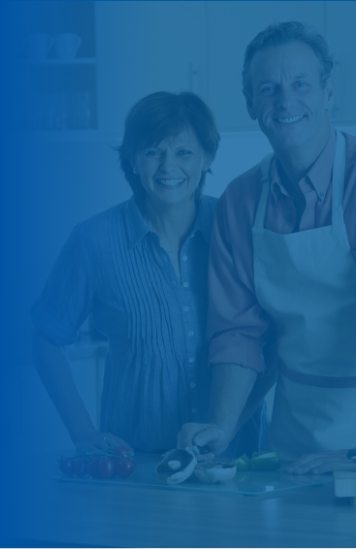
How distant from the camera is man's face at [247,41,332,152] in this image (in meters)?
1.39

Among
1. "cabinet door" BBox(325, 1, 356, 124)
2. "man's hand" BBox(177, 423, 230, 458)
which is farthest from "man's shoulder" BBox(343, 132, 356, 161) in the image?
"cabinet door" BBox(325, 1, 356, 124)

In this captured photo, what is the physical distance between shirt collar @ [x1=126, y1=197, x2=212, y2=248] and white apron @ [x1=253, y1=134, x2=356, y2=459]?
0.12 m

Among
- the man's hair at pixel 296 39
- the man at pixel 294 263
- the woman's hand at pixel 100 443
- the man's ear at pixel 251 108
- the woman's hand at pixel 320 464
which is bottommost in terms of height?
the woman's hand at pixel 100 443

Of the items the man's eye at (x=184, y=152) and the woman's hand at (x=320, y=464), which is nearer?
the woman's hand at (x=320, y=464)

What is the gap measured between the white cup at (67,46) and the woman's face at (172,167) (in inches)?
68.9

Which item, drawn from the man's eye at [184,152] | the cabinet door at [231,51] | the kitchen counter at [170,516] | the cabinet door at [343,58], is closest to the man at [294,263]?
the man's eye at [184,152]

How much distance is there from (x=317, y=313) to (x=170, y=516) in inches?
17.6

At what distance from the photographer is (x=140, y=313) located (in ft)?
5.00

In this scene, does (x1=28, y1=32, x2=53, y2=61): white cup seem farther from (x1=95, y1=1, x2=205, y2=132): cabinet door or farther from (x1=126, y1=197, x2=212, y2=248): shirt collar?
(x1=126, y1=197, x2=212, y2=248): shirt collar

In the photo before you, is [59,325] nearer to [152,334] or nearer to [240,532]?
[152,334]

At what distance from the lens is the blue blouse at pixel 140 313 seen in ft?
4.97

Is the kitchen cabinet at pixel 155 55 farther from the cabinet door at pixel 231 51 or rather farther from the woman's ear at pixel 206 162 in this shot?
the woman's ear at pixel 206 162

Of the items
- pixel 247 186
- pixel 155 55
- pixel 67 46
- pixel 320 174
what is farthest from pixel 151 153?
pixel 67 46

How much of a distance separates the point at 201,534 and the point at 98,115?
234cm
